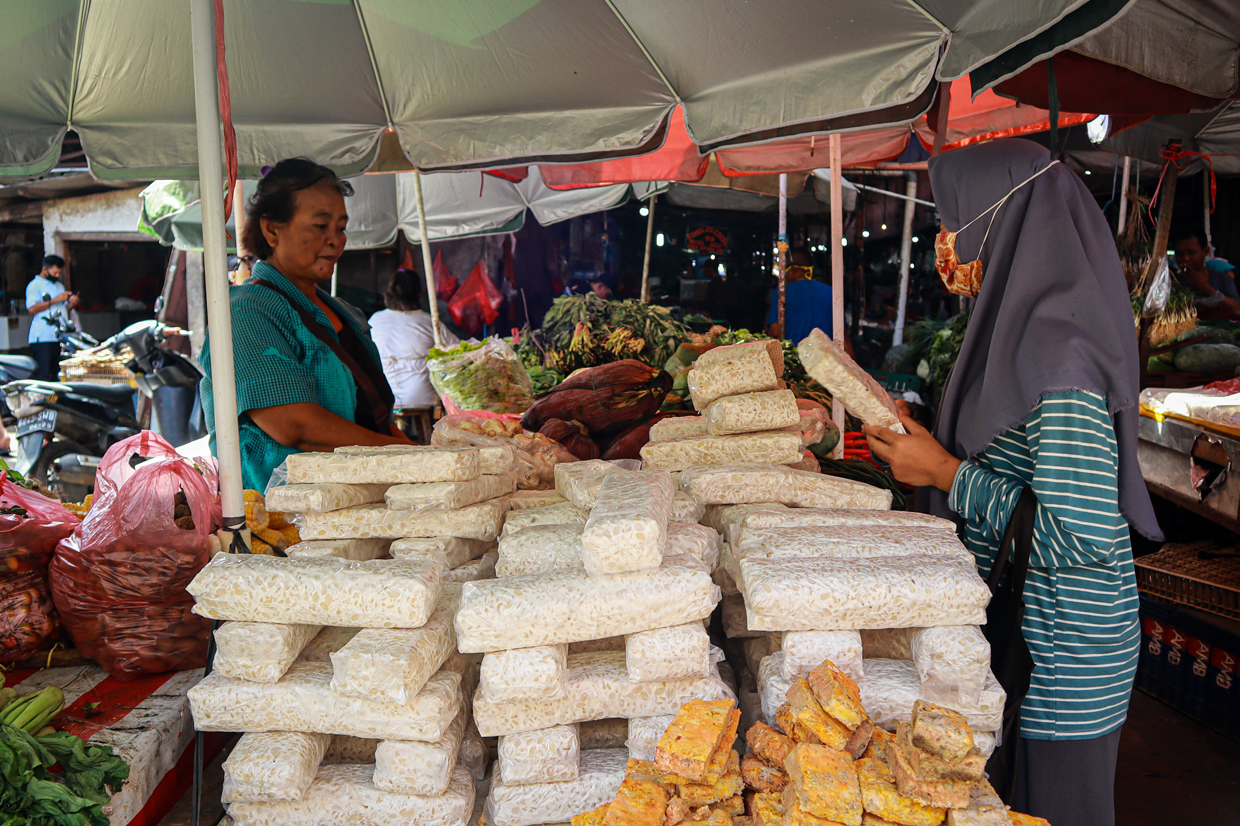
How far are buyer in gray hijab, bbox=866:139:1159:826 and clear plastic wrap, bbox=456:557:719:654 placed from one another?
1011 mm

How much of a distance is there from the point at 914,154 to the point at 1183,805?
6.49 m

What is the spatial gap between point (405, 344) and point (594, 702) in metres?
6.66

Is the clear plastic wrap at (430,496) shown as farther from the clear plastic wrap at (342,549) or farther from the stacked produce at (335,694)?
the stacked produce at (335,694)

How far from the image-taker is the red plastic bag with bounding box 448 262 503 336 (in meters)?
10.1

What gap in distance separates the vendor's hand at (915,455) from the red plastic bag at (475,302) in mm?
8250

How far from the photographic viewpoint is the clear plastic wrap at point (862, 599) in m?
1.70

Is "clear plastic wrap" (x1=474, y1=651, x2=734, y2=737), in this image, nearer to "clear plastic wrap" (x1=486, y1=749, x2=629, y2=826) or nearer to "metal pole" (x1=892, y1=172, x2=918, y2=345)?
"clear plastic wrap" (x1=486, y1=749, x2=629, y2=826)

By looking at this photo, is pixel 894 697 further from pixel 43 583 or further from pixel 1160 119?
pixel 1160 119

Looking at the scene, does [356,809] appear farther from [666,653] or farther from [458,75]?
[458,75]

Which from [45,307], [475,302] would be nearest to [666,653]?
[475,302]

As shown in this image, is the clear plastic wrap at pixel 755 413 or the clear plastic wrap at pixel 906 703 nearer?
the clear plastic wrap at pixel 906 703

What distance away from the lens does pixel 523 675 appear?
5.49 feet

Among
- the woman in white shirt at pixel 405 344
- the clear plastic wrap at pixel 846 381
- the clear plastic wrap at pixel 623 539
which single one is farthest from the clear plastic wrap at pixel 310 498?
the woman in white shirt at pixel 405 344

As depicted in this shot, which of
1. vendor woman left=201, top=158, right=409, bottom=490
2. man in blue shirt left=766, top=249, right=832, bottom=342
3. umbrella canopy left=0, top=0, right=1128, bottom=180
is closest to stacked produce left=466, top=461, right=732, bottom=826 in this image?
vendor woman left=201, top=158, right=409, bottom=490
